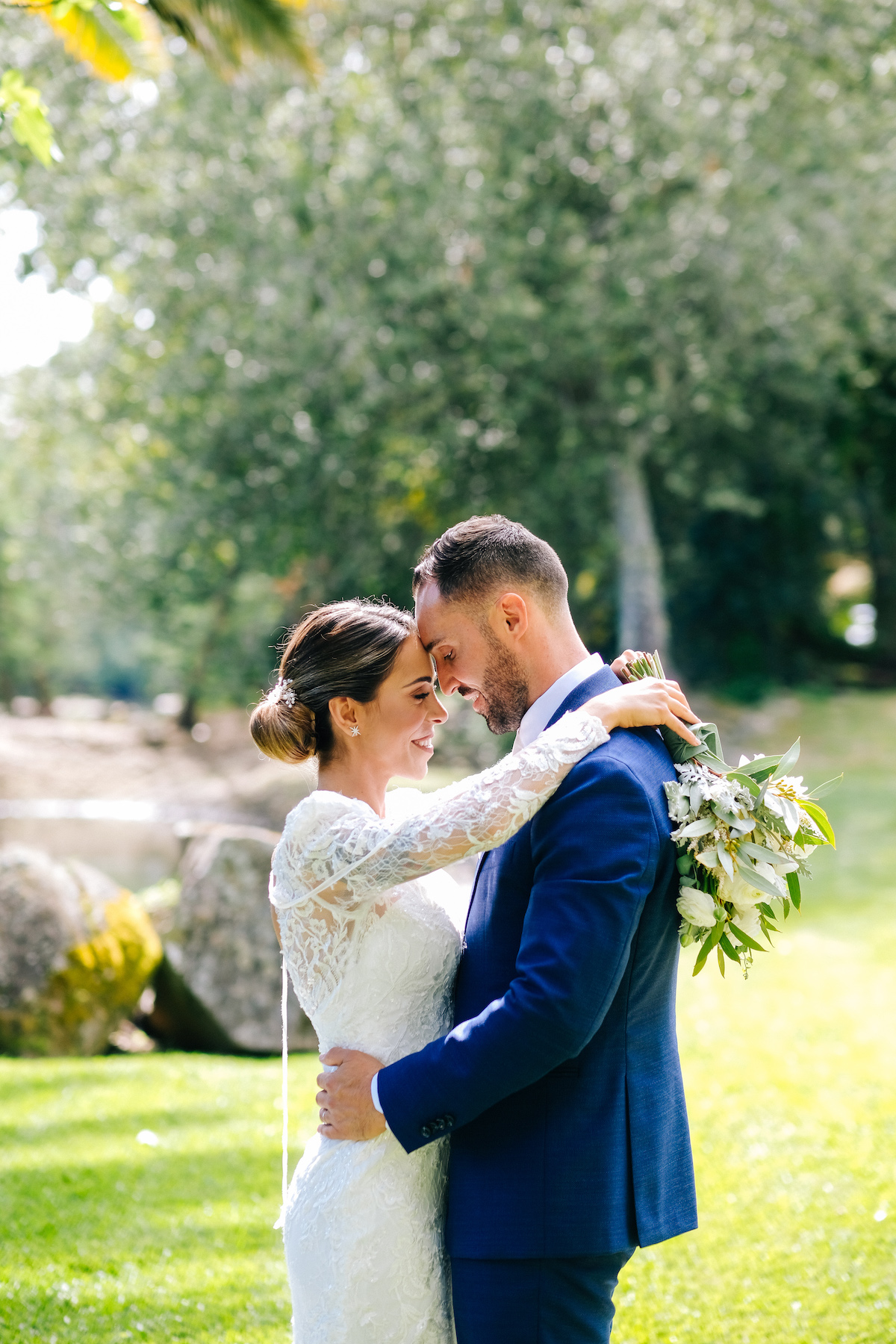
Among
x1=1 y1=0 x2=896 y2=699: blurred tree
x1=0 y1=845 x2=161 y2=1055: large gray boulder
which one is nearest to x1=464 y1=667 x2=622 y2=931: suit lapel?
x1=0 y1=845 x2=161 y2=1055: large gray boulder

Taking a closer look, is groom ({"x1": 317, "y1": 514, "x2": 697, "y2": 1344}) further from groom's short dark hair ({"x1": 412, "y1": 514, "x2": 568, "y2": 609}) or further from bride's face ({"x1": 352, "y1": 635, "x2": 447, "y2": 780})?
bride's face ({"x1": 352, "y1": 635, "x2": 447, "y2": 780})

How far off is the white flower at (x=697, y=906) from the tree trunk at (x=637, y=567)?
50.3ft

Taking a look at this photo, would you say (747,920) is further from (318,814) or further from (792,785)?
(318,814)

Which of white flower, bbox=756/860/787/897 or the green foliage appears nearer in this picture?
white flower, bbox=756/860/787/897

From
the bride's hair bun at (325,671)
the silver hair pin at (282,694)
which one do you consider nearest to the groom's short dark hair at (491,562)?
the bride's hair bun at (325,671)

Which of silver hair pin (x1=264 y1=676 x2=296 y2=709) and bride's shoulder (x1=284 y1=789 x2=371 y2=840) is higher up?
silver hair pin (x1=264 y1=676 x2=296 y2=709)

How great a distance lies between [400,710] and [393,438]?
43.0ft

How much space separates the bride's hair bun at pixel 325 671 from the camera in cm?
288

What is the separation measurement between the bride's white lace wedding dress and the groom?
0.09 m

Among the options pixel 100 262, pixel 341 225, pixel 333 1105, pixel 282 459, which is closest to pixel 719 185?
pixel 341 225

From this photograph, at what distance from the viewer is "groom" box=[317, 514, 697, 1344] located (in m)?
2.18

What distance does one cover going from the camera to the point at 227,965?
828 centimetres

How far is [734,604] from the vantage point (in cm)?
2483

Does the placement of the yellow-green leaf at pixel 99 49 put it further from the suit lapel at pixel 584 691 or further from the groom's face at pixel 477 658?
the suit lapel at pixel 584 691
